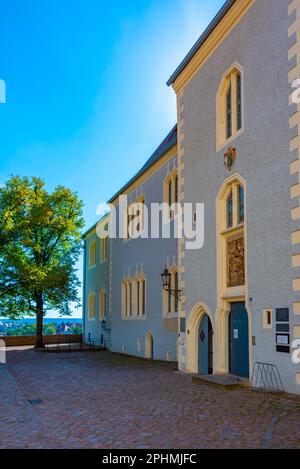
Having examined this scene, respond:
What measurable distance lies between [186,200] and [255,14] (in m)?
6.44

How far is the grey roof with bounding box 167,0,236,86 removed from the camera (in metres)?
14.8

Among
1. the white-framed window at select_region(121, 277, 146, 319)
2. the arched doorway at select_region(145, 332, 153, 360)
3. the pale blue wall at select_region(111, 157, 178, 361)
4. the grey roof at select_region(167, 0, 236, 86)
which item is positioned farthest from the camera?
the white-framed window at select_region(121, 277, 146, 319)

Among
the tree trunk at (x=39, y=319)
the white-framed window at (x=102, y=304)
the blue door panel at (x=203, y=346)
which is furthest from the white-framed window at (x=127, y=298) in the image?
the blue door panel at (x=203, y=346)

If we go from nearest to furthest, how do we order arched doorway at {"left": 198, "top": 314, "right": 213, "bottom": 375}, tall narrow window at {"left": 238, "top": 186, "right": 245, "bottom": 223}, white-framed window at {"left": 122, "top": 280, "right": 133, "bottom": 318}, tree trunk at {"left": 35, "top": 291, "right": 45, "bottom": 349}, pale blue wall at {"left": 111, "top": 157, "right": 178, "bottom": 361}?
tall narrow window at {"left": 238, "top": 186, "right": 245, "bottom": 223} → arched doorway at {"left": 198, "top": 314, "right": 213, "bottom": 375} → pale blue wall at {"left": 111, "top": 157, "right": 178, "bottom": 361} → white-framed window at {"left": 122, "top": 280, "right": 133, "bottom": 318} → tree trunk at {"left": 35, "top": 291, "right": 45, "bottom": 349}

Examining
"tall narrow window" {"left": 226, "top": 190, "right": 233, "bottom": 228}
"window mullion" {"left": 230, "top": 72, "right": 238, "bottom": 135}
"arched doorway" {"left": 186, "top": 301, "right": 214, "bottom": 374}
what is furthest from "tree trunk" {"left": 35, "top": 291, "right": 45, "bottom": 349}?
"window mullion" {"left": 230, "top": 72, "right": 238, "bottom": 135}

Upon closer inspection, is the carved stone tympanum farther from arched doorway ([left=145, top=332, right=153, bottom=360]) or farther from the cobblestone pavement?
arched doorway ([left=145, top=332, right=153, bottom=360])

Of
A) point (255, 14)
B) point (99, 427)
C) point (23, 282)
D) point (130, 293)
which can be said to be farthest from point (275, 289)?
point (23, 282)

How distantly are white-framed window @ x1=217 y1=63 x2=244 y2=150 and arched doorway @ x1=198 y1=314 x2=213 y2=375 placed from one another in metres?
5.72

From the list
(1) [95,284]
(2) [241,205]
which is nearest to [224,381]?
(2) [241,205]

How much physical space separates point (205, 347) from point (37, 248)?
798 inches

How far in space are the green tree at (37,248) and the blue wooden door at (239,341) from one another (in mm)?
19387

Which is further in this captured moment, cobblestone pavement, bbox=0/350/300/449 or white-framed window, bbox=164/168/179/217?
white-framed window, bbox=164/168/179/217

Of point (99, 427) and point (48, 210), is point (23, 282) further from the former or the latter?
point (99, 427)

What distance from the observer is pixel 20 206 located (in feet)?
112
